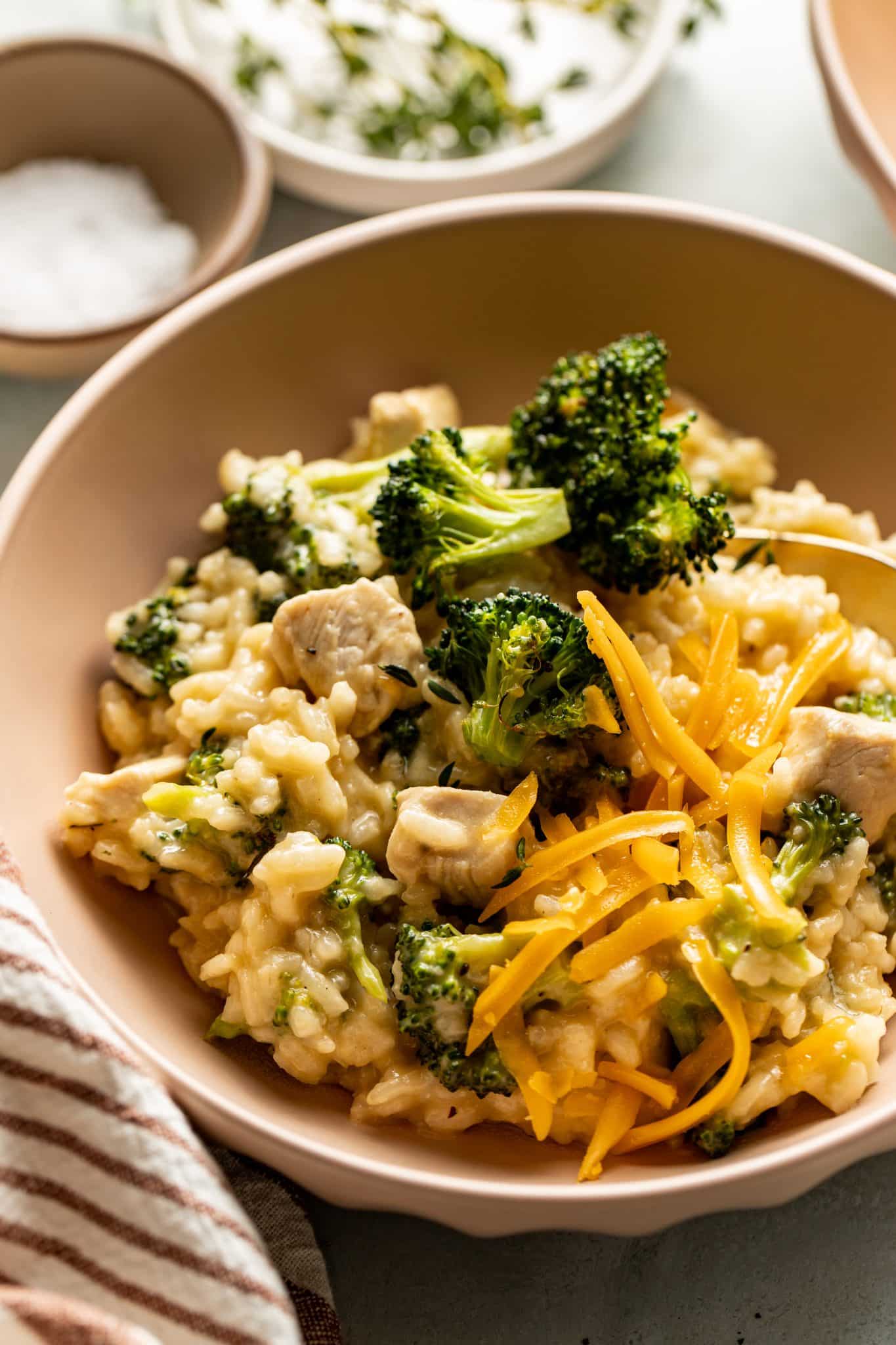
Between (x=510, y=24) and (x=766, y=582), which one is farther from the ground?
(x=510, y=24)

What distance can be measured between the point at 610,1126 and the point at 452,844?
2.47ft

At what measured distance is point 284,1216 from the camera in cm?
338

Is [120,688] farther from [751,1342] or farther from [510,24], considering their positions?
[510,24]

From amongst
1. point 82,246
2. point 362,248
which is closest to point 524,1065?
point 362,248

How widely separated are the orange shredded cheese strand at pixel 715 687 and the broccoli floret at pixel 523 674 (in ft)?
0.80

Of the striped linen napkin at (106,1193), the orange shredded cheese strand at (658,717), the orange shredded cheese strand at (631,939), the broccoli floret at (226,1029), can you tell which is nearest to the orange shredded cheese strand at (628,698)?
the orange shredded cheese strand at (658,717)

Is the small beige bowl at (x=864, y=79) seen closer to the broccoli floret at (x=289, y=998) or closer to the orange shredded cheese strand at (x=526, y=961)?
the orange shredded cheese strand at (x=526, y=961)

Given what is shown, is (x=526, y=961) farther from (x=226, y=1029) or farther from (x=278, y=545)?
(x=278, y=545)

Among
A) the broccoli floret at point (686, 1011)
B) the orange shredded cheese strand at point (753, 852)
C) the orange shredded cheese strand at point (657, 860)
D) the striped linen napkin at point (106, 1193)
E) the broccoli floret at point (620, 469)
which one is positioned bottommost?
the striped linen napkin at point (106, 1193)

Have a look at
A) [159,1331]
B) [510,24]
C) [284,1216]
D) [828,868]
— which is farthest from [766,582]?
[510,24]

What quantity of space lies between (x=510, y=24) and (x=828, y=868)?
4.19 m

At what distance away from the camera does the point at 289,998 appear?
3.19 metres

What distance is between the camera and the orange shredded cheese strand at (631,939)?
311 centimetres

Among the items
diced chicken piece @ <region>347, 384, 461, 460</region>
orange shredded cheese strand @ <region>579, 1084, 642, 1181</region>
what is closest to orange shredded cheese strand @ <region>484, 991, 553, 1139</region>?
orange shredded cheese strand @ <region>579, 1084, 642, 1181</region>
